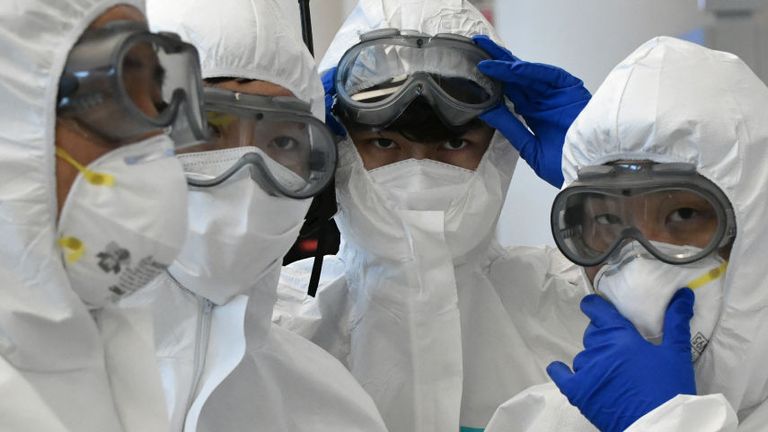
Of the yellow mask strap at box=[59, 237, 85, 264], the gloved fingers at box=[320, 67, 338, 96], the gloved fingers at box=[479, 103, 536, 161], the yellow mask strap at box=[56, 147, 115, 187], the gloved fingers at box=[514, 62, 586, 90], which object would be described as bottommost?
the gloved fingers at box=[479, 103, 536, 161]

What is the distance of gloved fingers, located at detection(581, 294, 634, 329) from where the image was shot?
1747mm

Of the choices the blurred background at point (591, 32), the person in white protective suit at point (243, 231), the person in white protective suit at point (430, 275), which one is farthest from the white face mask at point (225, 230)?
the blurred background at point (591, 32)

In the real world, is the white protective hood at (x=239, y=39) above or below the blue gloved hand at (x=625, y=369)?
above

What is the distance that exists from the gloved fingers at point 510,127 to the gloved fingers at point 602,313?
62 cm

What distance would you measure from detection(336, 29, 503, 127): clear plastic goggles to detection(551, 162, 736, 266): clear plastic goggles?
0.49 metres

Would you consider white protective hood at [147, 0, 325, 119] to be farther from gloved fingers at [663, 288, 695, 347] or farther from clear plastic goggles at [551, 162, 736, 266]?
gloved fingers at [663, 288, 695, 347]

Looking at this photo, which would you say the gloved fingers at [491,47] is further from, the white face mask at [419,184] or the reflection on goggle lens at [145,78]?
the reflection on goggle lens at [145,78]

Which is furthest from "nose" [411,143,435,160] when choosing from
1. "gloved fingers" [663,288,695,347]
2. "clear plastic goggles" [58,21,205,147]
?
"clear plastic goggles" [58,21,205,147]

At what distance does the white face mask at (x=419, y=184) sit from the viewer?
7.34ft

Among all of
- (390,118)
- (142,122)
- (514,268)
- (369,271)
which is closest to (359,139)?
(390,118)

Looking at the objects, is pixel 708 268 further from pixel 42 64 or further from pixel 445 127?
pixel 42 64

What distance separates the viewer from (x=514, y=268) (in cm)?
243

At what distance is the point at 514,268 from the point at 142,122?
138 cm

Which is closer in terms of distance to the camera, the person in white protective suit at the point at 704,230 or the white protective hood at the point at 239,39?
the person in white protective suit at the point at 704,230
